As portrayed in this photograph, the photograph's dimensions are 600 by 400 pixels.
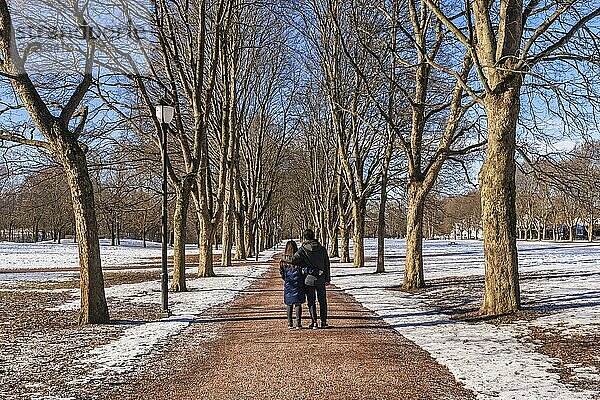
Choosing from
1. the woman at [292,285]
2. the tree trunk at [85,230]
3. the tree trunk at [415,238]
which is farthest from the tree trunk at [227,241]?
the woman at [292,285]

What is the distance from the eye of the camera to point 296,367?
25.3 feet

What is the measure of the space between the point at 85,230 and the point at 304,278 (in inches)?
160

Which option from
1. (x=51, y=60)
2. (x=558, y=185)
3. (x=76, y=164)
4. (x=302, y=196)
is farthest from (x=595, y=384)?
(x=302, y=196)

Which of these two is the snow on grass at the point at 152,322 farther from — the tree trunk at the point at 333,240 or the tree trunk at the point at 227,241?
the tree trunk at the point at 333,240

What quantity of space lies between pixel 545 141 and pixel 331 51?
1553cm

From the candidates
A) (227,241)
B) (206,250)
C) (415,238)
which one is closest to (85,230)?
(415,238)

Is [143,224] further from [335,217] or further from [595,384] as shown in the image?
[595,384]

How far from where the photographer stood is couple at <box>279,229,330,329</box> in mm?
11008

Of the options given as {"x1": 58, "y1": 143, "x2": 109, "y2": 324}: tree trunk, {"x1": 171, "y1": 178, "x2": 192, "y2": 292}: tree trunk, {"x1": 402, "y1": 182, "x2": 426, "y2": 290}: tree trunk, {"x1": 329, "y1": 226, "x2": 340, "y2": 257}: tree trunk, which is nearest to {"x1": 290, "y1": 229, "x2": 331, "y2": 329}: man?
{"x1": 58, "y1": 143, "x2": 109, "y2": 324}: tree trunk

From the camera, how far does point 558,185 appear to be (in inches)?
615

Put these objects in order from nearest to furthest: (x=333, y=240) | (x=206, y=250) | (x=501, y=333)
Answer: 1. (x=501, y=333)
2. (x=206, y=250)
3. (x=333, y=240)

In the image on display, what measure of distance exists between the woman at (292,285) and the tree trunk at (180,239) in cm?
770

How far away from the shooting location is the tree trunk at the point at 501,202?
11.6 metres

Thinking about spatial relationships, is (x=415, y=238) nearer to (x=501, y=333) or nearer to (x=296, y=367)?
(x=501, y=333)
